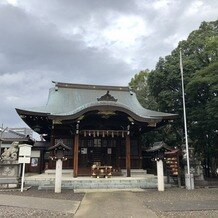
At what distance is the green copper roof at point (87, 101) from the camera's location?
1811cm

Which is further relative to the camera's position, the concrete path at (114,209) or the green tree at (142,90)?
the green tree at (142,90)

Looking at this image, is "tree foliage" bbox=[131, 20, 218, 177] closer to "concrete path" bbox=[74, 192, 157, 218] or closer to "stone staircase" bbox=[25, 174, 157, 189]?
"stone staircase" bbox=[25, 174, 157, 189]

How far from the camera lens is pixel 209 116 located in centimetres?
2020

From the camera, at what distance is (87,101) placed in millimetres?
23750

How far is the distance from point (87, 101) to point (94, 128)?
4518 mm

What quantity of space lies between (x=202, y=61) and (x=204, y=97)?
334 centimetres

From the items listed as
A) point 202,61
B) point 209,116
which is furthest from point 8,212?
point 202,61

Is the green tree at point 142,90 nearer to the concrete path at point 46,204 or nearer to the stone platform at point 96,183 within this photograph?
the stone platform at point 96,183

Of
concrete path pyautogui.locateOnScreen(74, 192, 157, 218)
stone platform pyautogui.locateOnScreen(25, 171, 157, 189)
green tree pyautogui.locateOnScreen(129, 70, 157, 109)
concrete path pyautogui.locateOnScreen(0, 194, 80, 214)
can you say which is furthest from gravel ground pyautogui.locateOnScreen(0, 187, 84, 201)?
green tree pyautogui.locateOnScreen(129, 70, 157, 109)

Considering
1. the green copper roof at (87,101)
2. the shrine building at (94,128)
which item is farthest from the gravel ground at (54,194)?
the green copper roof at (87,101)

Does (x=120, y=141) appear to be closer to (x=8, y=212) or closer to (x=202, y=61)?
(x=202, y=61)

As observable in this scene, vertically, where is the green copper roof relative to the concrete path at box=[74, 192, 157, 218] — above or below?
above

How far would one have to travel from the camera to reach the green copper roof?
18.1 metres

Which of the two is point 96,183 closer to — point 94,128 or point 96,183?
point 96,183
